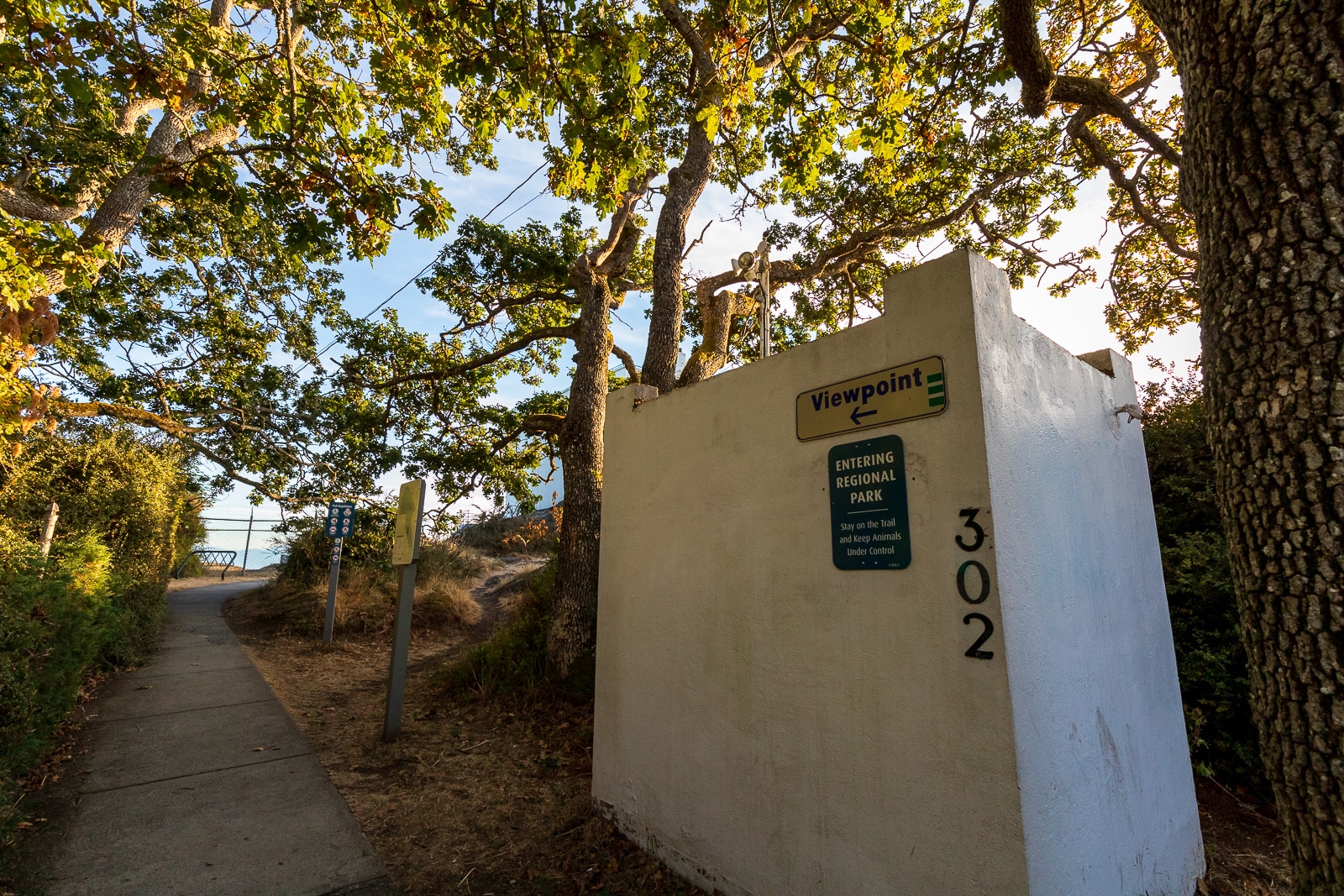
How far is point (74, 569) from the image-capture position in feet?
18.6

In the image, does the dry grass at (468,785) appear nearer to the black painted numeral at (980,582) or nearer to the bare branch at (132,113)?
the black painted numeral at (980,582)

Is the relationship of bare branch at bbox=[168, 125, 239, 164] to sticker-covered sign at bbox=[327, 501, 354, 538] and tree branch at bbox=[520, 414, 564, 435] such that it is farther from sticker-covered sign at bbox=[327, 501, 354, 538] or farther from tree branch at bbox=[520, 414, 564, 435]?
tree branch at bbox=[520, 414, 564, 435]

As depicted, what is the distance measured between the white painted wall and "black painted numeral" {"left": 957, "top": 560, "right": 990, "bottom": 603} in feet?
0.11

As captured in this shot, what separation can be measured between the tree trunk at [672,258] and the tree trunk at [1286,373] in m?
5.59

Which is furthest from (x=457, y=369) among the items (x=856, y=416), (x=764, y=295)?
(x=856, y=416)

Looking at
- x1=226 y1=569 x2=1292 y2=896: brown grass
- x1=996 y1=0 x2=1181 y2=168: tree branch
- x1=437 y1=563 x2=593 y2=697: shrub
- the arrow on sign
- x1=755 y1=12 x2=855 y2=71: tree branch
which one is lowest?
x1=226 y1=569 x2=1292 y2=896: brown grass

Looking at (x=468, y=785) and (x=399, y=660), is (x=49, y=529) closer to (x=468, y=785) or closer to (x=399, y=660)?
(x=399, y=660)

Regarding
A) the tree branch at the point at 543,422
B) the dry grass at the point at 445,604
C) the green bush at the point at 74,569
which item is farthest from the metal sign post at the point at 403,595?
the dry grass at the point at 445,604

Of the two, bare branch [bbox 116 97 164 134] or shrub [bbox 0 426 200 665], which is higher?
bare branch [bbox 116 97 164 134]

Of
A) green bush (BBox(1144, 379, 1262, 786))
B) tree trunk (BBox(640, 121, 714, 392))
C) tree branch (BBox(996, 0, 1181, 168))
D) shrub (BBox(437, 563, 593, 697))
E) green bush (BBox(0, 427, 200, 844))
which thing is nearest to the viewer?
green bush (BBox(0, 427, 200, 844))

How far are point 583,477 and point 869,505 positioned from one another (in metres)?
5.14

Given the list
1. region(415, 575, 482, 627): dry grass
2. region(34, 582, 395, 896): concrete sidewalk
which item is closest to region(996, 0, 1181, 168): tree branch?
region(34, 582, 395, 896): concrete sidewalk

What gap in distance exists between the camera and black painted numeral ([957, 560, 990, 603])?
7.31ft

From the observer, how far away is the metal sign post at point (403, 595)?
5.51 m
